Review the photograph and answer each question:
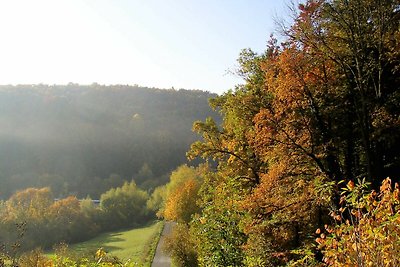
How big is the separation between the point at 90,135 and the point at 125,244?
259 ft

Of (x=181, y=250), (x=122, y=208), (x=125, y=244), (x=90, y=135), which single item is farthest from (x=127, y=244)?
(x=90, y=135)

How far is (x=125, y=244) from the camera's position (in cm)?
5581

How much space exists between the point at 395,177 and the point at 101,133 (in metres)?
124

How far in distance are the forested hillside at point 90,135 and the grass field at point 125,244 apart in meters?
37.5

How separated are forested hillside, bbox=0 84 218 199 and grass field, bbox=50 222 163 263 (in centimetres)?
3752

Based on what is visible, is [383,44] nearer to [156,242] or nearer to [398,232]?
[398,232]

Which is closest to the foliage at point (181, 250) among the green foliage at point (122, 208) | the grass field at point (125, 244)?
the grass field at point (125, 244)

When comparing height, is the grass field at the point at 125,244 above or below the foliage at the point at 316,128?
below

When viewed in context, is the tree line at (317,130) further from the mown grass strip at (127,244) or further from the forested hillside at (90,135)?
the forested hillside at (90,135)

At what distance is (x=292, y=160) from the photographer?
1450 cm

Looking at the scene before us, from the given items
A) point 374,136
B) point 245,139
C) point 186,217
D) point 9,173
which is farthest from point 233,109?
point 9,173

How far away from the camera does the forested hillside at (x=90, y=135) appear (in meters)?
111

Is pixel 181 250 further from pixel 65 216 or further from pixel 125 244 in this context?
pixel 65 216

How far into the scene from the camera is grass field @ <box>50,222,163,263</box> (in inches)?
1838
